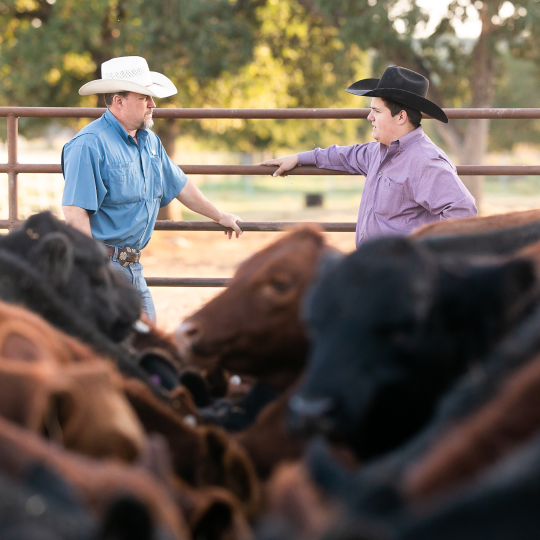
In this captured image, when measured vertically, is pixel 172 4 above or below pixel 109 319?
above

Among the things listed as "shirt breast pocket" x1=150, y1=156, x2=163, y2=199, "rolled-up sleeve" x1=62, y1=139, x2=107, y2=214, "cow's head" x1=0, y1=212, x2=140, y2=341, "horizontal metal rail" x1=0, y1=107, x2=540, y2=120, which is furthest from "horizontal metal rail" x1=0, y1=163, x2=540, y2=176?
"cow's head" x1=0, y1=212, x2=140, y2=341

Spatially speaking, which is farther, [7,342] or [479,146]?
[479,146]

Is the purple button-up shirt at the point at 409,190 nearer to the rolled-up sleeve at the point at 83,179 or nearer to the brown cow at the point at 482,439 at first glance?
the rolled-up sleeve at the point at 83,179

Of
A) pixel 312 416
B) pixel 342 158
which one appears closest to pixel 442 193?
pixel 342 158

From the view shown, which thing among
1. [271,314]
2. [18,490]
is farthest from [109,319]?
[18,490]

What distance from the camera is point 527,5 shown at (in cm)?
1103

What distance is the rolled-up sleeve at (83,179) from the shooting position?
11.0 ft

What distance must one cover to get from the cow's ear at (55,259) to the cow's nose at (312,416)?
0.94 metres

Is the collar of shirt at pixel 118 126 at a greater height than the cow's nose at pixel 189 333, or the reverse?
the collar of shirt at pixel 118 126

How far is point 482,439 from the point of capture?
42.0 inches

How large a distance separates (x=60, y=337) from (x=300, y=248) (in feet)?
2.34

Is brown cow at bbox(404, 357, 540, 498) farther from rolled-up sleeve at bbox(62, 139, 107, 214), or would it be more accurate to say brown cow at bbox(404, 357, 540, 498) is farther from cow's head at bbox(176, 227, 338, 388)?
rolled-up sleeve at bbox(62, 139, 107, 214)

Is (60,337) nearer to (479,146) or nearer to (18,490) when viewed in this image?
(18,490)

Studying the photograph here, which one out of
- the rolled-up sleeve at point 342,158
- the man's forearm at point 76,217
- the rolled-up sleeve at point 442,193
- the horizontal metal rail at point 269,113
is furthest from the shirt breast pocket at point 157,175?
the rolled-up sleeve at point 442,193
